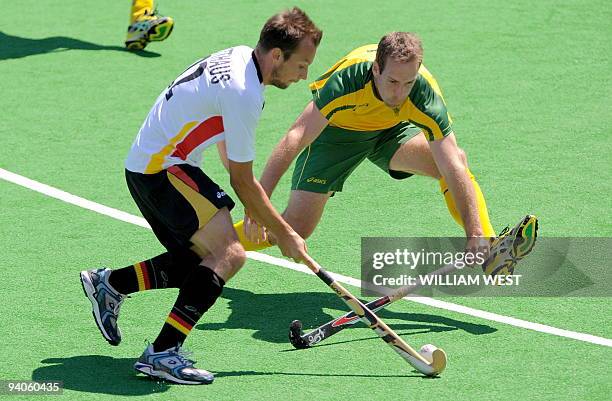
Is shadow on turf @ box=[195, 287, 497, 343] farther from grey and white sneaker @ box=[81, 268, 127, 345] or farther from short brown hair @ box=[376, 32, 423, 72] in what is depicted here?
short brown hair @ box=[376, 32, 423, 72]

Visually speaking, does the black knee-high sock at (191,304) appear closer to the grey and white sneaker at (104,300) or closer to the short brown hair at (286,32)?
the grey and white sneaker at (104,300)

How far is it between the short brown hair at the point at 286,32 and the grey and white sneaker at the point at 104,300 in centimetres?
145

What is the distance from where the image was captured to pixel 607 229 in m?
7.59

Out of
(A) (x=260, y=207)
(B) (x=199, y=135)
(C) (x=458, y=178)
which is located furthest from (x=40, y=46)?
(A) (x=260, y=207)

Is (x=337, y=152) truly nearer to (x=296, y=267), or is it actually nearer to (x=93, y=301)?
(x=296, y=267)

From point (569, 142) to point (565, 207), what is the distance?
1.20m

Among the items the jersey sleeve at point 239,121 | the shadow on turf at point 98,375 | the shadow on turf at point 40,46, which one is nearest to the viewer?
the jersey sleeve at point 239,121

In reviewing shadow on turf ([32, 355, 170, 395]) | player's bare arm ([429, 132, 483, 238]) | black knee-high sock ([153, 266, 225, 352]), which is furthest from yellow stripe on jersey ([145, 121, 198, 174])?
player's bare arm ([429, 132, 483, 238])

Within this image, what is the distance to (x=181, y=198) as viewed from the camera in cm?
578

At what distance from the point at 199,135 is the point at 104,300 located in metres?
1.01

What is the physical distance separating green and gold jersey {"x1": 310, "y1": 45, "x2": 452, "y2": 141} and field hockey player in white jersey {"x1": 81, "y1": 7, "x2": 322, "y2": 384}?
0.85 metres

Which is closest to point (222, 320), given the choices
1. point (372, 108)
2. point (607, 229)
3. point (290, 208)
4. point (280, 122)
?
point (290, 208)

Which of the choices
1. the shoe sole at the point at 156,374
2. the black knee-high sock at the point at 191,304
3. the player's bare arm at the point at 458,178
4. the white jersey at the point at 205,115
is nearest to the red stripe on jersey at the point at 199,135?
the white jersey at the point at 205,115

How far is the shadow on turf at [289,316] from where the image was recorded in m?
6.47
